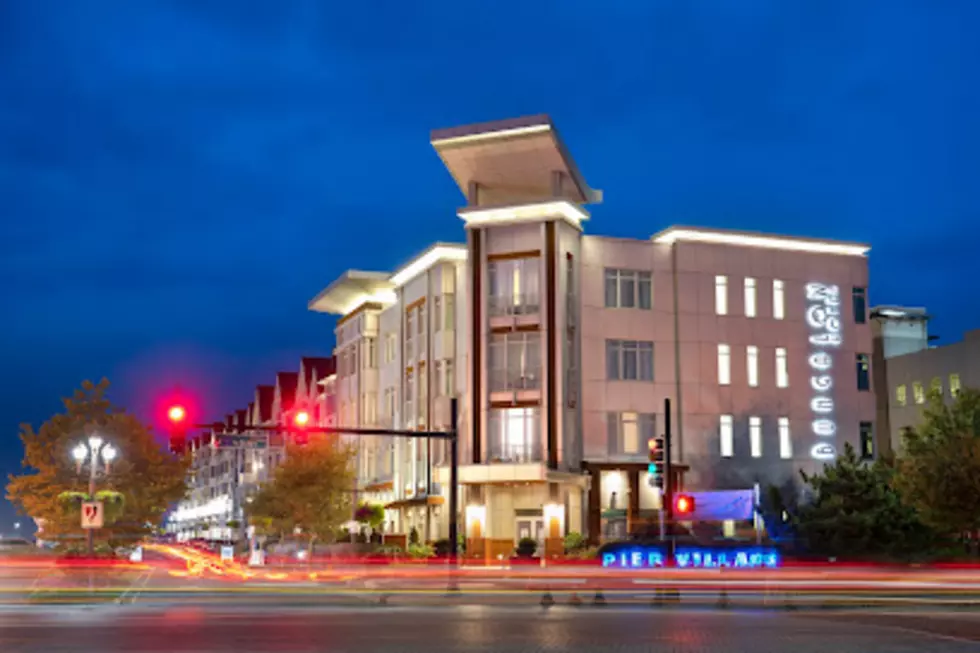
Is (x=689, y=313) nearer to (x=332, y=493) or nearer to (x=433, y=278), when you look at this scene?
(x=433, y=278)

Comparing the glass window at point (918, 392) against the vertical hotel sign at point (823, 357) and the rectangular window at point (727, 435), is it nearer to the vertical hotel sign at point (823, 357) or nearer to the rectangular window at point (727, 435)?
the vertical hotel sign at point (823, 357)

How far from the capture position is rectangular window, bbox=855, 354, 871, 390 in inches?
2692

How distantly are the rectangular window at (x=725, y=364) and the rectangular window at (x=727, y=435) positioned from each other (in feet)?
6.92

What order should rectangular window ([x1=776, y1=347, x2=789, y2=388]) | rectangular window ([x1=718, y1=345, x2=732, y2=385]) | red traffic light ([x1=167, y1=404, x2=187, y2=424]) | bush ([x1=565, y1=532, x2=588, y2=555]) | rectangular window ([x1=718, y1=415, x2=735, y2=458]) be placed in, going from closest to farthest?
red traffic light ([x1=167, y1=404, x2=187, y2=424]) < bush ([x1=565, y1=532, x2=588, y2=555]) < rectangular window ([x1=718, y1=415, x2=735, y2=458]) < rectangular window ([x1=718, y1=345, x2=732, y2=385]) < rectangular window ([x1=776, y1=347, x2=789, y2=388])

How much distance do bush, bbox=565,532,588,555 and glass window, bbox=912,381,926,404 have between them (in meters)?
32.2

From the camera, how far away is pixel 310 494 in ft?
222

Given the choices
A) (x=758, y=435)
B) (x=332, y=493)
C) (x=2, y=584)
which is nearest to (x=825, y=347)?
(x=758, y=435)

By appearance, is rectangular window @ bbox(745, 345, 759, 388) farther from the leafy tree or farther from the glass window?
the glass window

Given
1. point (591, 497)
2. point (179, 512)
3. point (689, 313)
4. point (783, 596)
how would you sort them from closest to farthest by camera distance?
point (783, 596) → point (591, 497) → point (689, 313) → point (179, 512)

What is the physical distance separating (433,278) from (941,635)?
4953 cm

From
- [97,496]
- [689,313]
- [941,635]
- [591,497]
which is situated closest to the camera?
[941,635]

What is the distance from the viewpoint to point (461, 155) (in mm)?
62281

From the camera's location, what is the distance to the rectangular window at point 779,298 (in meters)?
67.1

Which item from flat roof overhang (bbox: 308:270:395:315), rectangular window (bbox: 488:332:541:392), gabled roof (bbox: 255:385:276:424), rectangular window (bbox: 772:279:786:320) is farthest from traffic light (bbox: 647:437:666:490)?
gabled roof (bbox: 255:385:276:424)
